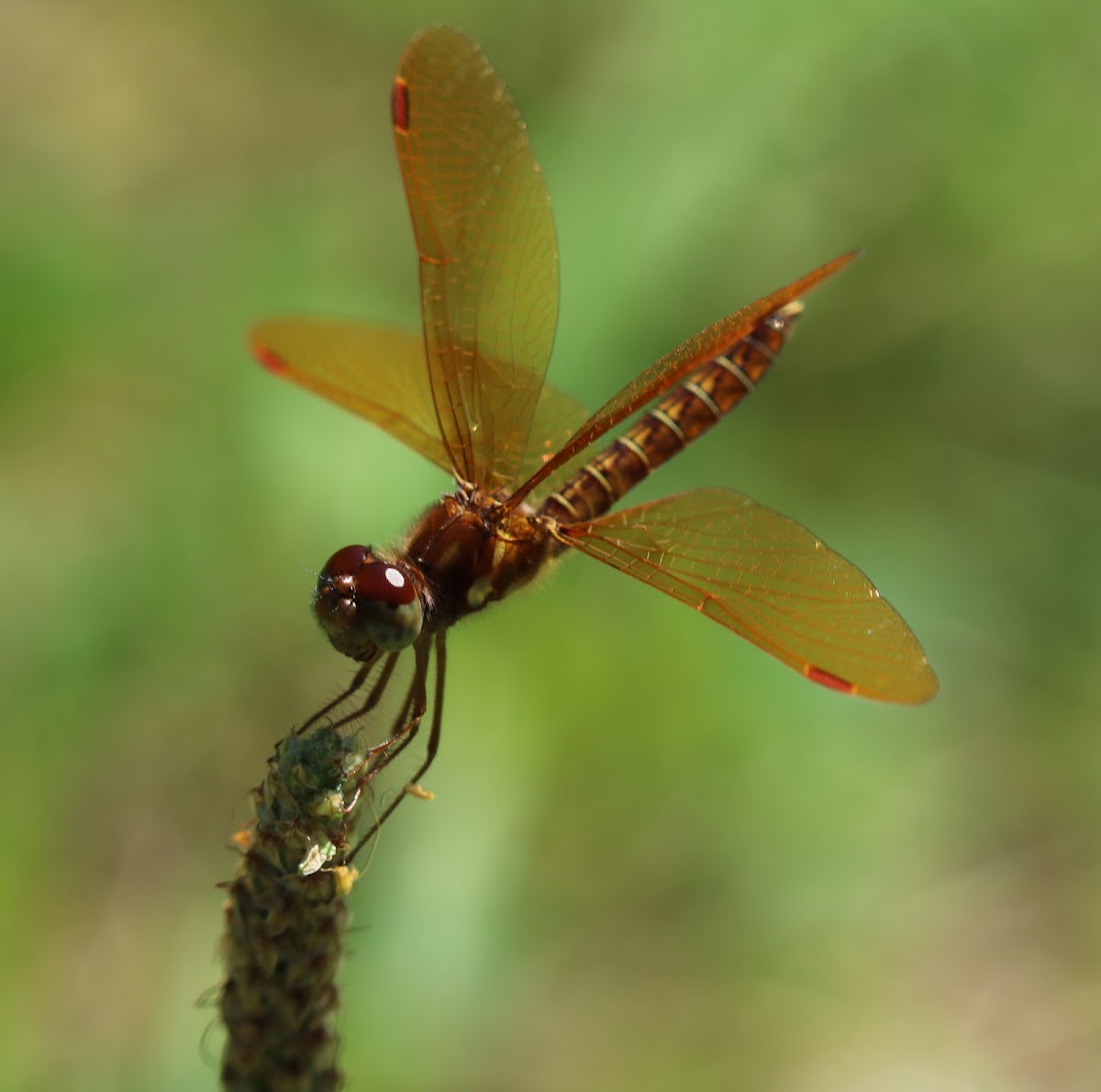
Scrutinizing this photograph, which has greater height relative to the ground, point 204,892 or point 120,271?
point 120,271

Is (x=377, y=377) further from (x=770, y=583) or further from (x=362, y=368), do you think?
(x=770, y=583)

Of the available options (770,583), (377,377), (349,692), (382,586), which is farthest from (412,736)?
(377,377)

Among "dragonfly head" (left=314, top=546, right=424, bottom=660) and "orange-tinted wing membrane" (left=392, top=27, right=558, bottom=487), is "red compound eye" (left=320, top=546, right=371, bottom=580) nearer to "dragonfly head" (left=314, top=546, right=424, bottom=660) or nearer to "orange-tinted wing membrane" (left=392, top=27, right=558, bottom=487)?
"dragonfly head" (left=314, top=546, right=424, bottom=660)

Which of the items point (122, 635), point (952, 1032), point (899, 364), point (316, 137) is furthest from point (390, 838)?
point (316, 137)

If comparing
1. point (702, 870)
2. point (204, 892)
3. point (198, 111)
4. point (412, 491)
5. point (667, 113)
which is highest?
point (198, 111)

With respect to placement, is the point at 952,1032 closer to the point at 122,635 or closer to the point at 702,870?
the point at 702,870

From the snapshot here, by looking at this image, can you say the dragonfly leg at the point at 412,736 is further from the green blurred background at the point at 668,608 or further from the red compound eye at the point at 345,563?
the green blurred background at the point at 668,608

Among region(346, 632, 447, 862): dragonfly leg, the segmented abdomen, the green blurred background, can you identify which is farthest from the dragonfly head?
the green blurred background
